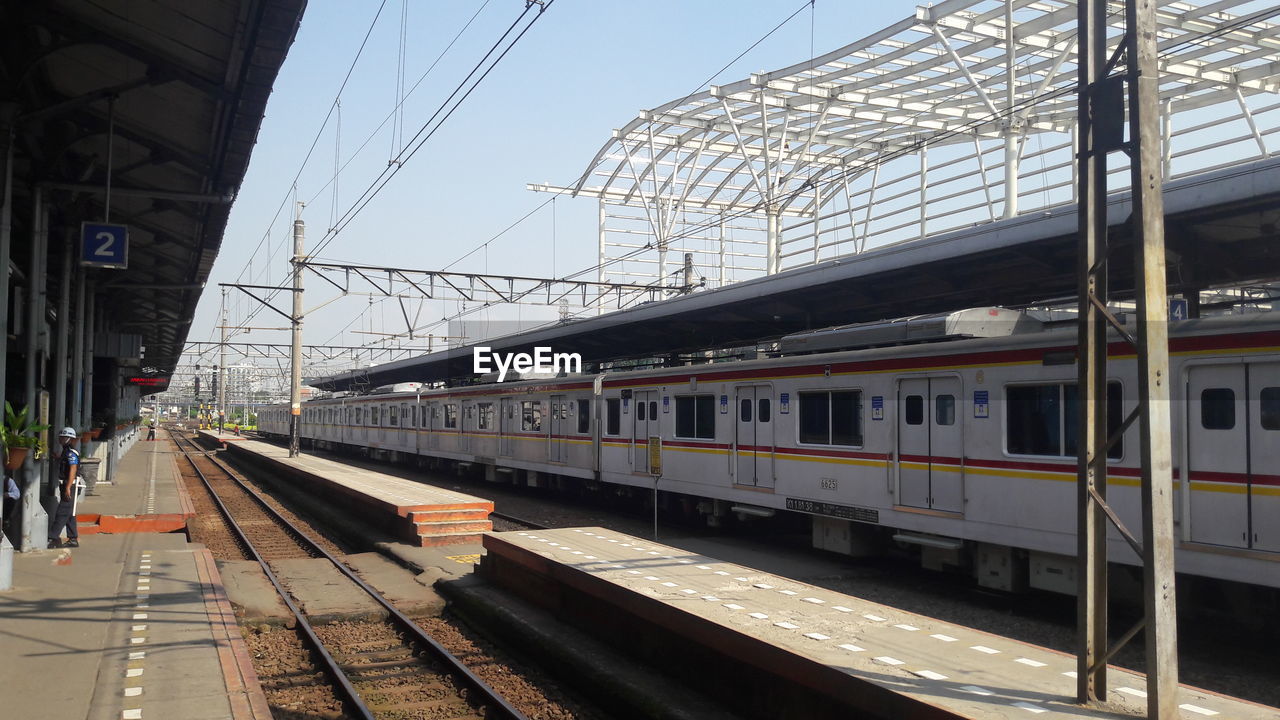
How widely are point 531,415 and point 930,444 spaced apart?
12197 millimetres

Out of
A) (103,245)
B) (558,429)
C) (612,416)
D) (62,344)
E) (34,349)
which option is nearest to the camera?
(103,245)

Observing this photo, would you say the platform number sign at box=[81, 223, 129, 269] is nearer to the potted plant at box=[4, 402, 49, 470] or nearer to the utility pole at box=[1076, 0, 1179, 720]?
the potted plant at box=[4, 402, 49, 470]

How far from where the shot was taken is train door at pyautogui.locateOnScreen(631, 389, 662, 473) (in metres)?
15.3

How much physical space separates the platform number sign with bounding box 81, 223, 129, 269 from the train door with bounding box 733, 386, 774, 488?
803 cm

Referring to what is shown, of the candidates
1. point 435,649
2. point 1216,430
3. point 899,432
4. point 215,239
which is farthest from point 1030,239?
point 215,239

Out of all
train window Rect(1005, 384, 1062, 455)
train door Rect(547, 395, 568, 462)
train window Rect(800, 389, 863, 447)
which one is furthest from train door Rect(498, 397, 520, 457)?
train window Rect(1005, 384, 1062, 455)

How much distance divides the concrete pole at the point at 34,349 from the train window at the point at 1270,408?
491 inches

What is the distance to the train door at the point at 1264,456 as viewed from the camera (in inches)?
268

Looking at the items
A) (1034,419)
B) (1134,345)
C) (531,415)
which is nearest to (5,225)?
(1134,345)

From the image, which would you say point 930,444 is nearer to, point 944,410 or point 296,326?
point 944,410

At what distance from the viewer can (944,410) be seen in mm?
9641

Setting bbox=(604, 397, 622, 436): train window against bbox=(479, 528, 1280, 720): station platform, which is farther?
bbox=(604, 397, 622, 436): train window

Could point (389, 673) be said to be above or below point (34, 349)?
below

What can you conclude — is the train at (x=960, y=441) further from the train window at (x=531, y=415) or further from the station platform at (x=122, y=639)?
the station platform at (x=122, y=639)
